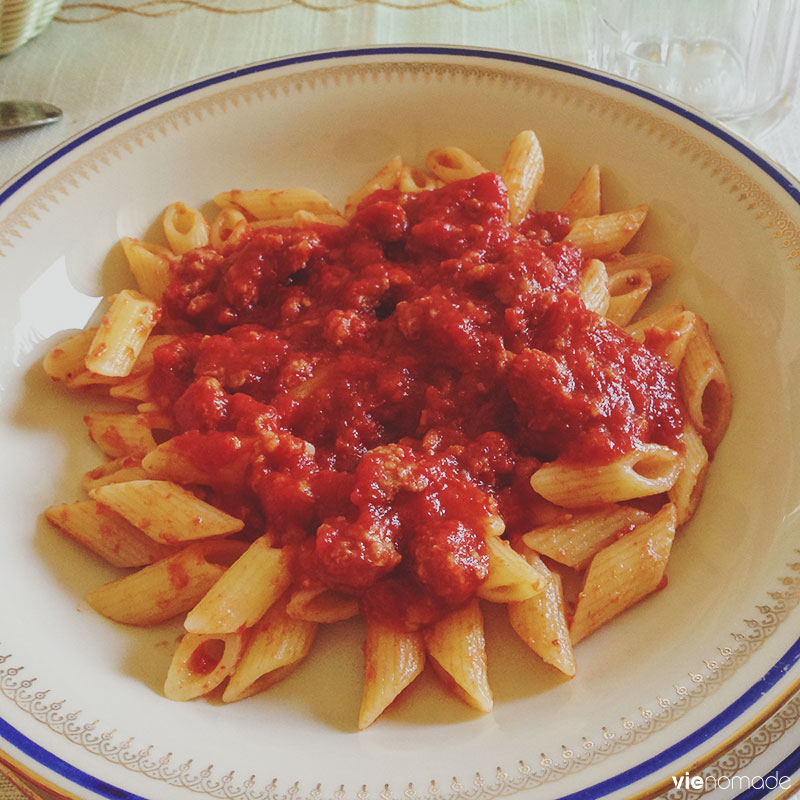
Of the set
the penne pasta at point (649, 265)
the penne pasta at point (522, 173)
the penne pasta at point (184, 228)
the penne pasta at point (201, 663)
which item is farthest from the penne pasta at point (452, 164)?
the penne pasta at point (201, 663)

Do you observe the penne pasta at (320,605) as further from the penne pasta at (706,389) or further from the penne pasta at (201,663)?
the penne pasta at (706,389)

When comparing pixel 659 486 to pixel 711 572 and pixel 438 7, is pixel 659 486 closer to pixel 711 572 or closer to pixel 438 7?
pixel 711 572

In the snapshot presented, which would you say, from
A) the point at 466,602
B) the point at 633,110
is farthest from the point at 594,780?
the point at 633,110

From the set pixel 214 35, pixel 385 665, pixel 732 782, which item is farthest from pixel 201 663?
pixel 214 35

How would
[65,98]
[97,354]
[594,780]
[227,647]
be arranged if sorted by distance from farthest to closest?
1. [65,98]
2. [97,354]
3. [227,647]
4. [594,780]

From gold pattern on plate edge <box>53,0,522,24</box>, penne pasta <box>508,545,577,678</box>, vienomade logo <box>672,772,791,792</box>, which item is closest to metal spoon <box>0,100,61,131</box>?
gold pattern on plate edge <box>53,0,522,24</box>

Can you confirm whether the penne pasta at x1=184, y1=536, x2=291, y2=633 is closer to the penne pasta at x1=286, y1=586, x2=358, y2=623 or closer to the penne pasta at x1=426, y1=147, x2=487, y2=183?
the penne pasta at x1=286, y1=586, x2=358, y2=623
